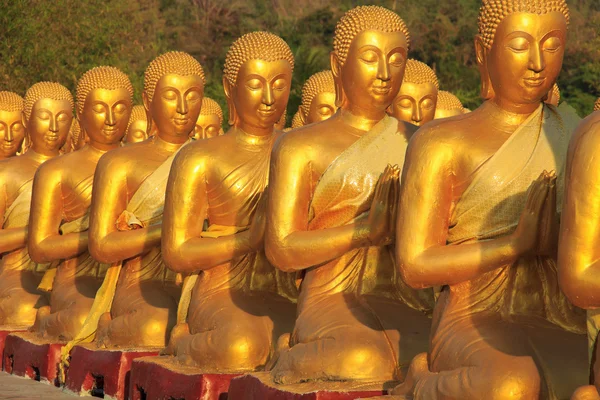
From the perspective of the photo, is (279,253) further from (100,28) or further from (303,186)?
(100,28)

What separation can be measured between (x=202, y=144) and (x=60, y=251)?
2.54 m

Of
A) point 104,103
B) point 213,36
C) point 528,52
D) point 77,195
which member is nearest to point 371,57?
point 528,52

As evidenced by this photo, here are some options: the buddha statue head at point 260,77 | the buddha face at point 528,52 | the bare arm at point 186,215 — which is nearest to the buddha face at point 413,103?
the buddha statue head at point 260,77

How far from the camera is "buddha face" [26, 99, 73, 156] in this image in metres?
12.2

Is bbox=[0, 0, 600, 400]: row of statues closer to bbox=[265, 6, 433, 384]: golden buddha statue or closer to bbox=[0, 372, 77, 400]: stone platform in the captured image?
bbox=[265, 6, 433, 384]: golden buddha statue

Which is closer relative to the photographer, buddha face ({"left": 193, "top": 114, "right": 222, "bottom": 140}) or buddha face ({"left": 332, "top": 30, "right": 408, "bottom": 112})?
buddha face ({"left": 332, "top": 30, "right": 408, "bottom": 112})

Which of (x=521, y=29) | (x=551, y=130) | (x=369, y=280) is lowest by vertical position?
(x=369, y=280)

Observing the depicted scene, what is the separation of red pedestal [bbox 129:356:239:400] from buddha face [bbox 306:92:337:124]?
2996 millimetres

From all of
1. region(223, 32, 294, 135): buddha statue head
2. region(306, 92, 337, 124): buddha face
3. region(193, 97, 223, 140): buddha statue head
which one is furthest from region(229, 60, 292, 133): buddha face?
region(193, 97, 223, 140): buddha statue head

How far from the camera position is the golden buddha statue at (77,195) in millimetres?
10664

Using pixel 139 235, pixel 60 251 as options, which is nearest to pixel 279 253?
pixel 139 235

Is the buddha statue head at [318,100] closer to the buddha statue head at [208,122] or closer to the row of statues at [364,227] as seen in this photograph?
the row of statues at [364,227]

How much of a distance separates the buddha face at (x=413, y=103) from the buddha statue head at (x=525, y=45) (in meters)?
2.75

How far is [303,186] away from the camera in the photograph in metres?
7.25
